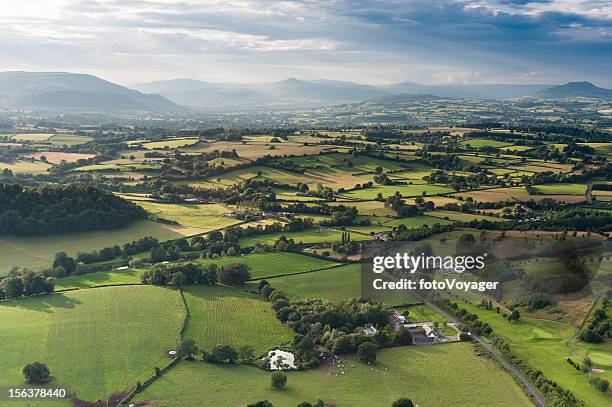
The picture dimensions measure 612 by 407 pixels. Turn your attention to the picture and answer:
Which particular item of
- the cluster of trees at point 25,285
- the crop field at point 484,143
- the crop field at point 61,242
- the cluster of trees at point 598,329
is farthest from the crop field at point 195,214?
the crop field at point 484,143

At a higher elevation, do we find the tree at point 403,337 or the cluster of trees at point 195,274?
the cluster of trees at point 195,274

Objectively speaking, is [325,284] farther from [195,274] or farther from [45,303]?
[45,303]

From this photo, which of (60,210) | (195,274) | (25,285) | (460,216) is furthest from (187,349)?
(460,216)

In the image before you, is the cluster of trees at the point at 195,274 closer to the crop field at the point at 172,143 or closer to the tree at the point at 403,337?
the tree at the point at 403,337

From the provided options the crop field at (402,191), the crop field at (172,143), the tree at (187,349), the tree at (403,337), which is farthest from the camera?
the crop field at (172,143)

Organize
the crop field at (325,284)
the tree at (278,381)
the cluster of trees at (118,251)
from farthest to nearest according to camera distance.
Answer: the cluster of trees at (118,251), the crop field at (325,284), the tree at (278,381)

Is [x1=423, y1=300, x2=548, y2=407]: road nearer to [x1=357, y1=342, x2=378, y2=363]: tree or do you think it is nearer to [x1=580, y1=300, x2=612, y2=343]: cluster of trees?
[x1=580, y1=300, x2=612, y2=343]: cluster of trees
